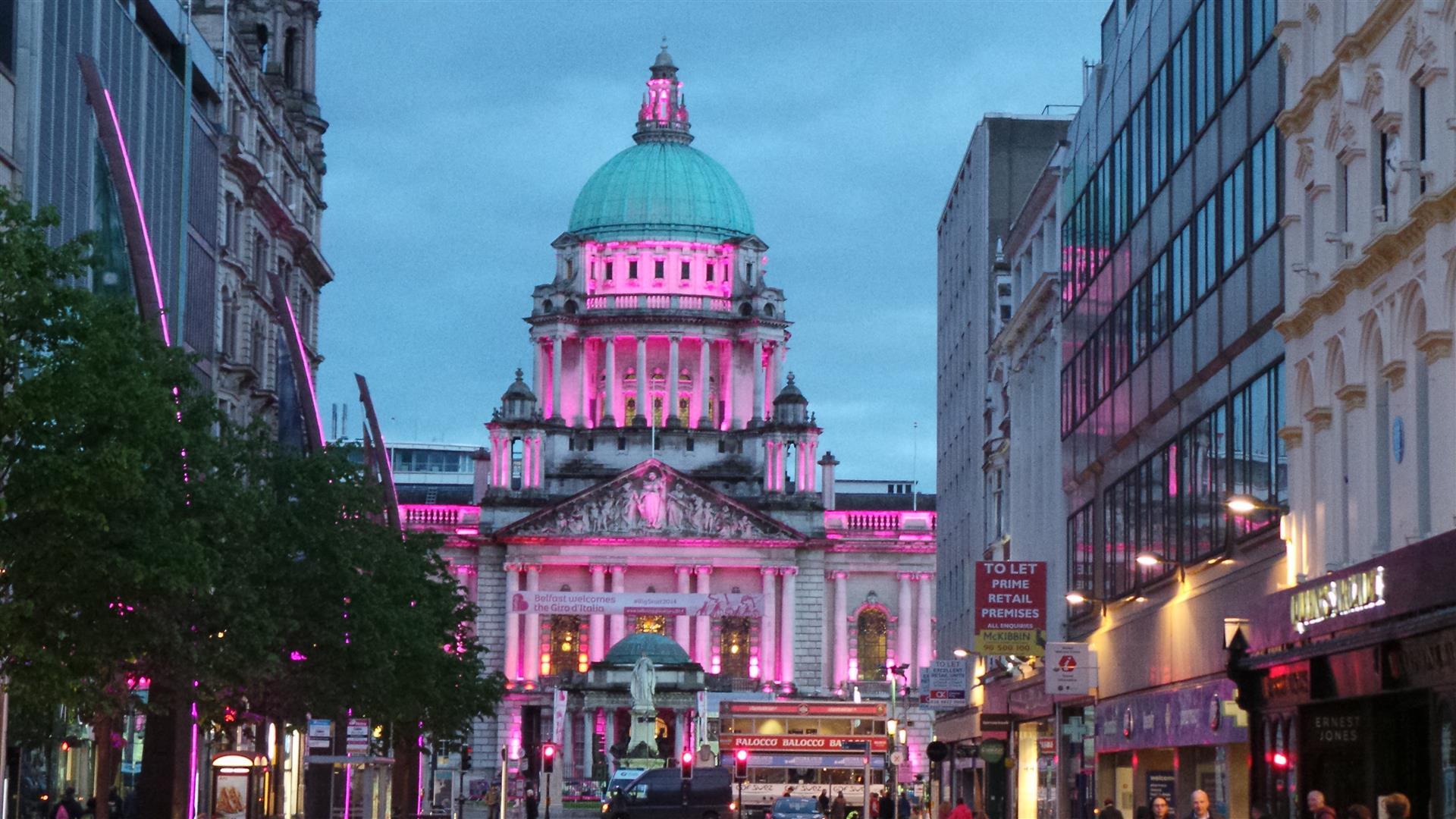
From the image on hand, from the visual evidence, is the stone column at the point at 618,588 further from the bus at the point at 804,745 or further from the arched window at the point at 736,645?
the bus at the point at 804,745

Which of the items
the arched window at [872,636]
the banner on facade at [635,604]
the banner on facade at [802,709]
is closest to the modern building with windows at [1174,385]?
the banner on facade at [802,709]

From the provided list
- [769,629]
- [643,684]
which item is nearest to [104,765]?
[643,684]

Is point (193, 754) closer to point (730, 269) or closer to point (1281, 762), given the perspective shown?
point (1281, 762)

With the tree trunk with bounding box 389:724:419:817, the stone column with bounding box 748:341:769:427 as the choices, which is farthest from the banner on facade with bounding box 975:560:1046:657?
the stone column with bounding box 748:341:769:427

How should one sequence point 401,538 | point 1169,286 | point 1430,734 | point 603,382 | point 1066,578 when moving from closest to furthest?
point 1430,734
point 1169,286
point 1066,578
point 401,538
point 603,382

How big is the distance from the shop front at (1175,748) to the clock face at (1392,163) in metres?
8.49

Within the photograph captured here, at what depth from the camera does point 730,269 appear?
17662cm

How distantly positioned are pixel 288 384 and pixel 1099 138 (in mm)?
30603

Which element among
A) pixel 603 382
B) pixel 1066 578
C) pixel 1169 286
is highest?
pixel 603 382

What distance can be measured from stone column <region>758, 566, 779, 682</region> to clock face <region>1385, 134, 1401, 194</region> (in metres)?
132

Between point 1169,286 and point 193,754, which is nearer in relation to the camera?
point 1169,286

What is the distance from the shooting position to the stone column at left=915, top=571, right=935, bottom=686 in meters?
164

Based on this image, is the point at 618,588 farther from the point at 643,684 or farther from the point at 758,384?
the point at 643,684

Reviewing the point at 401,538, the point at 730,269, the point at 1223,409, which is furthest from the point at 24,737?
the point at 730,269
